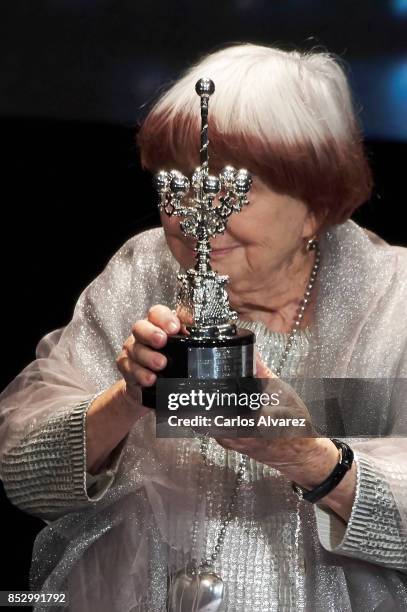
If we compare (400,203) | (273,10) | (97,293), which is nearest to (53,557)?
(97,293)

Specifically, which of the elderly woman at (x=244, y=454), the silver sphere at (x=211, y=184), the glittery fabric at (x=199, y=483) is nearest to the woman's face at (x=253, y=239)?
the elderly woman at (x=244, y=454)

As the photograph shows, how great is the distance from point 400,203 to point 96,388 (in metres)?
0.51

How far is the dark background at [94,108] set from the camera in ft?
4.72

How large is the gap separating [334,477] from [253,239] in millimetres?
297

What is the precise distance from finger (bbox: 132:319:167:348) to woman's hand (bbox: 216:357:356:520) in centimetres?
10

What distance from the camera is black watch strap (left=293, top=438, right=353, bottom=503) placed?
112 cm

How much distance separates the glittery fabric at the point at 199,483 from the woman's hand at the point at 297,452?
0.07 ft

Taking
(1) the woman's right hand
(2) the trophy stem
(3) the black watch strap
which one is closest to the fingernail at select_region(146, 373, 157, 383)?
(1) the woman's right hand

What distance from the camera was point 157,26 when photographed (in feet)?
4.83

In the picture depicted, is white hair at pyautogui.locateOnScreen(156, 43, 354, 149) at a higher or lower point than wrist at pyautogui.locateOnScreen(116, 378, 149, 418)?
higher

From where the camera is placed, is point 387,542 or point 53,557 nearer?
point 387,542

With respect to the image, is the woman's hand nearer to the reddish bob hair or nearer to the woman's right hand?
the woman's right hand

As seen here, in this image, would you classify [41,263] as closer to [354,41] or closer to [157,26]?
[157,26]

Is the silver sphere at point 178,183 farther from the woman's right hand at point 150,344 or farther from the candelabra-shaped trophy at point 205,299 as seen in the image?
the woman's right hand at point 150,344
